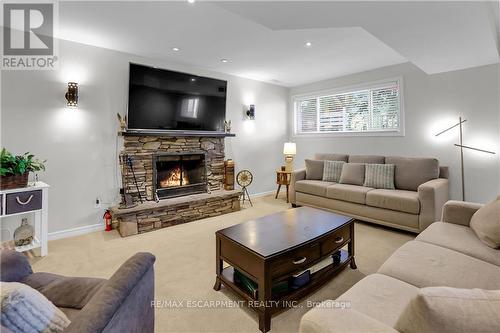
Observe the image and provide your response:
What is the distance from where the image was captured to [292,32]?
2.96 metres

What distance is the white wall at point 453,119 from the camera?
3428mm

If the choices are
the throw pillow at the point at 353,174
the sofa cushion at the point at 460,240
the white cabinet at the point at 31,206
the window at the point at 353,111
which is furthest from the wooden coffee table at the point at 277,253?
the window at the point at 353,111

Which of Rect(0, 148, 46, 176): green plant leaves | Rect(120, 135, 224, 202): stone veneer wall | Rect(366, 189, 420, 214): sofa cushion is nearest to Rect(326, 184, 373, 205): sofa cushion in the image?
Rect(366, 189, 420, 214): sofa cushion

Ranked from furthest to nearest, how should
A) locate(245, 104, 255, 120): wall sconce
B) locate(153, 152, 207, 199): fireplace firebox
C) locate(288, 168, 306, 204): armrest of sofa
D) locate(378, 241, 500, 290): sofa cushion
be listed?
locate(245, 104, 255, 120): wall sconce
locate(288, 168, 306, 204): armrest of sofa
locate(153, 152, 207, 199): fireplace firebox
locate(378, 241, 500, 290): sofa cushion

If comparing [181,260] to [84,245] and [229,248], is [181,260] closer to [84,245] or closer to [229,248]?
[229,248]

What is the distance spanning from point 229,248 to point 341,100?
4210 mm

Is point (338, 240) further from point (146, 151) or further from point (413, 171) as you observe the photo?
point (146, 151)

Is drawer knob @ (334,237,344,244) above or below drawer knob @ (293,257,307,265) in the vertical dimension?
above

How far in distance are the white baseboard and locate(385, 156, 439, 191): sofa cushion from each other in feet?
14.5

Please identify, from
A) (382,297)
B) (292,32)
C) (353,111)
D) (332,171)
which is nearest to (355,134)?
(353,111)

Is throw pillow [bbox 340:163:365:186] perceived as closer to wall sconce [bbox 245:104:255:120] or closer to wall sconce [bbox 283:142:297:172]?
wall sconce [bbox 283:142:297:172]

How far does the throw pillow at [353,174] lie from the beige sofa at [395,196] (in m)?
0.15

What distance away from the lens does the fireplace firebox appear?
3.88 metres

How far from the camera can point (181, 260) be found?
2.53 m
